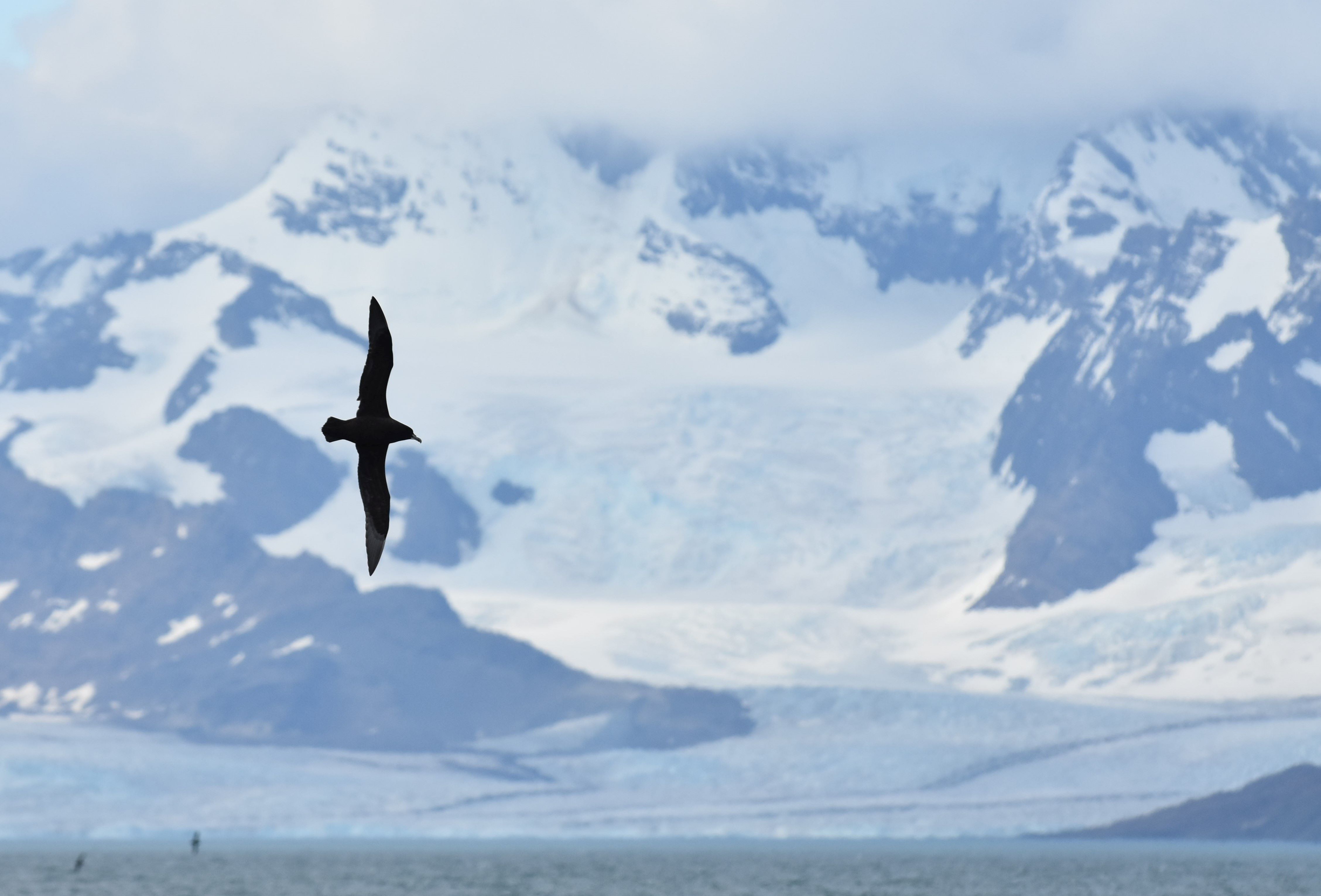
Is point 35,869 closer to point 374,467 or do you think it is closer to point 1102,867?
point 1102,867

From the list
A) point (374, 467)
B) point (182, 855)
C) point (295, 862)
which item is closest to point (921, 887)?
point (295, 862)

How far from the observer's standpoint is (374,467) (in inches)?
2131

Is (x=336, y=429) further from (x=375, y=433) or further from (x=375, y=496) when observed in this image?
(x=375, y=496)

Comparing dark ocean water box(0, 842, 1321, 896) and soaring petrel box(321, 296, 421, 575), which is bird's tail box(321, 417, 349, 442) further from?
dark ocean water box(0, 842, 1321, 896)

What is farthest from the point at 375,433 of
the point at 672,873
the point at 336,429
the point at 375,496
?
the point at 672,873

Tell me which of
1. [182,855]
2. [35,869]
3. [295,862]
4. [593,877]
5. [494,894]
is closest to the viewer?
[494,894]

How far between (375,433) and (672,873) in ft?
366

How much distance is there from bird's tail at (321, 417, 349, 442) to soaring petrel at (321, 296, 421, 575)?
10 millimetres

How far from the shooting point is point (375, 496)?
177 ft

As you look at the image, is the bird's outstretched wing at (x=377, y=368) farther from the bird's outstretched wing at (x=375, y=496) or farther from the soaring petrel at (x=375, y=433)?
the bird's outstretched wing at (x=375, y=496)

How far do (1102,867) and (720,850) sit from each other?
121 feet

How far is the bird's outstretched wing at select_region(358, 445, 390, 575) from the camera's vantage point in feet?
177

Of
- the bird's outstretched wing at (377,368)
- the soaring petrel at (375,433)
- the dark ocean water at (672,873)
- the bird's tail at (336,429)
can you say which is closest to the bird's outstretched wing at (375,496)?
the soaring petrel at (375,433)

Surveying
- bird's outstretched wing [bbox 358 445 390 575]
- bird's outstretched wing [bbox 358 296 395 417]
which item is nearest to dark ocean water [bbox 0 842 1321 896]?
bird's outstretched wing [bbox 358 445 390 575]
